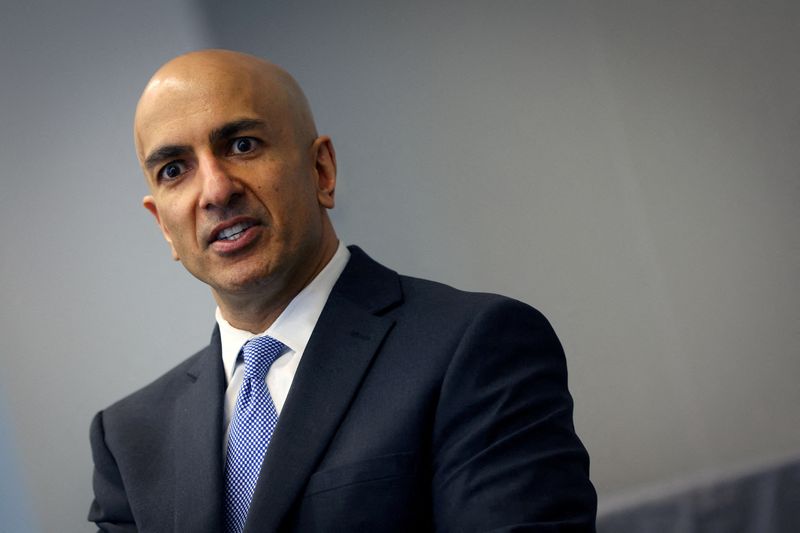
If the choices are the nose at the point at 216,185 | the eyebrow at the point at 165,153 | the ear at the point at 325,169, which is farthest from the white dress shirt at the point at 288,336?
the eyebrow at the point at 165,153

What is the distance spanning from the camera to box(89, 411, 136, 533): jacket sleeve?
6.84ft

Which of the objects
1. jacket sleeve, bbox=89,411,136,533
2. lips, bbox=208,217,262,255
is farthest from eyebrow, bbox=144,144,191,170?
jacket sleeve, bbox=89,411,136,533

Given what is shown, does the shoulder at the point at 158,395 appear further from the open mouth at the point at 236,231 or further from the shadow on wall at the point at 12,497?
the shadow on wall at the point at 12,497

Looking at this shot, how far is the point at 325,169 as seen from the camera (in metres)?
2.10

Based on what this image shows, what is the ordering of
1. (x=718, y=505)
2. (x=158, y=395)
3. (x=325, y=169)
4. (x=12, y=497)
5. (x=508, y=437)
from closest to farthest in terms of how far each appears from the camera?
(x=508, y=437) < (x=325, y=169) < (x=158, y=395) < (x=718, y=505) < (x=12, y=497)

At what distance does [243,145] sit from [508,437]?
2.58 ft

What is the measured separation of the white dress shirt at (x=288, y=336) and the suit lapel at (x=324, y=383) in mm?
35

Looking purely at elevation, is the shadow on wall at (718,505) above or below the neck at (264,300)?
below

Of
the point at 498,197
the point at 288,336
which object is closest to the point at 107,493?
the point at 288,336

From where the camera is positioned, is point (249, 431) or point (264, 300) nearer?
point (249, 431)

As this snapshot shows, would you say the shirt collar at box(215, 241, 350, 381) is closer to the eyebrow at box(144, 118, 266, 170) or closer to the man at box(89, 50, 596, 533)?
the man at box(89, 50, 596, 533)

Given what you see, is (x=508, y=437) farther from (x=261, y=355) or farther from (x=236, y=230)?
(x=236, y=230)

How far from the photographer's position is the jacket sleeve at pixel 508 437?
1615 mm

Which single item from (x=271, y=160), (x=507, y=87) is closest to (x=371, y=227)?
(x=507, y=87)
